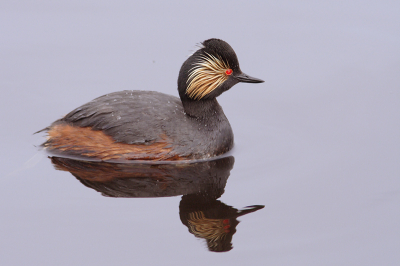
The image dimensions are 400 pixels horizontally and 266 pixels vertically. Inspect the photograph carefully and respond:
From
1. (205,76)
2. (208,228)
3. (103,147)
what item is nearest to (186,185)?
(208,228)

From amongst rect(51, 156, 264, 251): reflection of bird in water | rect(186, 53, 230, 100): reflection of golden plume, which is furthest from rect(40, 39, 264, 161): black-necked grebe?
rect(51, 156, 264, 251): reflection of bird in water

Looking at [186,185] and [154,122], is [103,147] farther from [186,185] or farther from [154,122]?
[186,185]

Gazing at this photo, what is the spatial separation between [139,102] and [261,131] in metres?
2.21

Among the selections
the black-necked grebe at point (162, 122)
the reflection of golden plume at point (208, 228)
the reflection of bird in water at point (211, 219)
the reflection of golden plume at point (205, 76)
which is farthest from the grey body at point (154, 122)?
the reflection of golden plume at point (208, 228)

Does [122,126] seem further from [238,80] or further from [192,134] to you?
[238,80]

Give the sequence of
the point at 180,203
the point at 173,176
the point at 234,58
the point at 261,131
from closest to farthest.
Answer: the point at 180,203 → the point at 173,176 → the point at 234,58 → the point at 261,131

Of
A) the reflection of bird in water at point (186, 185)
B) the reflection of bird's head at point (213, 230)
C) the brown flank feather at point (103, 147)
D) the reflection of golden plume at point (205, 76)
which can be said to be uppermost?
the reflection of golden plume at point (205, 76)

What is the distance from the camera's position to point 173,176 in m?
8.78

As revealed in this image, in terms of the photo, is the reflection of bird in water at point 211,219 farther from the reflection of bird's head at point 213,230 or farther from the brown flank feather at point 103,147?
the brown flank feather at point 103,147

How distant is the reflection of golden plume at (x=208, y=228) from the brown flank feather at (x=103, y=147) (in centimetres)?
152

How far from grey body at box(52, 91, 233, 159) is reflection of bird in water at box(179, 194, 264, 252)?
1.20m

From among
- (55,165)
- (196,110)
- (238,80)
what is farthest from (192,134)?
(55,165)

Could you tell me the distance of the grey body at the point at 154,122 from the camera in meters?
9.09

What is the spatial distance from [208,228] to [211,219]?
19 cm
